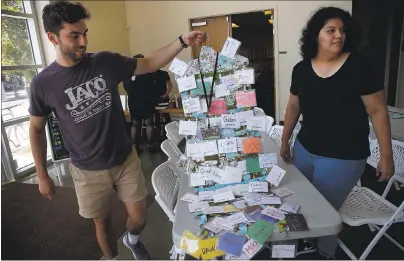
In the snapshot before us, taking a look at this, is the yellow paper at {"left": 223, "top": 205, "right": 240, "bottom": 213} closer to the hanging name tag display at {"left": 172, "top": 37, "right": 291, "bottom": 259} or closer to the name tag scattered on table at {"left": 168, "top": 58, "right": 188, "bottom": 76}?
the hanging name tag display at {"left": 172, "top": 37, "right": 291, "bottom": 259}

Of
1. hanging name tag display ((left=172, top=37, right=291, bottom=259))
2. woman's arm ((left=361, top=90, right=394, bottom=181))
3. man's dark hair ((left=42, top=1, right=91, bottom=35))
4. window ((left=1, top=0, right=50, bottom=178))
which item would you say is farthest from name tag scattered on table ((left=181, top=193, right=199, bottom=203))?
window ((left=1, top=0, right=50, bottom=178))

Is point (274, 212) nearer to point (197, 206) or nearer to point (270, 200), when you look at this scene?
point (270, 200)

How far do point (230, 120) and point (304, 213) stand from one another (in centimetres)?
50

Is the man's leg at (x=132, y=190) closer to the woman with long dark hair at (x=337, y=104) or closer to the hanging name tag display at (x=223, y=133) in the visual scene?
the hanging name tag display at (x=223, y=133)

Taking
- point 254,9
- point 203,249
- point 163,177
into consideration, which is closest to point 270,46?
point 254,9

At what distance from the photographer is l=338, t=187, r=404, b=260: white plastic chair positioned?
1.46m

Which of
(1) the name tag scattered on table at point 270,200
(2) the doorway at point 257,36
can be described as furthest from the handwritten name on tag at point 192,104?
(2) the doorway at point 257,36

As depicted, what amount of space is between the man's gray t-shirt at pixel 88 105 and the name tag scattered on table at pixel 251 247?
0.91 meters

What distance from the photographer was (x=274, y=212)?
112 centimetres

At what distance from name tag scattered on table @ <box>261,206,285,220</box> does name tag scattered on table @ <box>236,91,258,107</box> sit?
1.51 feet

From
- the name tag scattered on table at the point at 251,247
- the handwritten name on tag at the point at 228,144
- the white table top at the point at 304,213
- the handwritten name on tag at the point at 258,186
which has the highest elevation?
the handwritten name on tag at the point at 228,144

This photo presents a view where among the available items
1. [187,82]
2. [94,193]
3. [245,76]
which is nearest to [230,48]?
[245,76]

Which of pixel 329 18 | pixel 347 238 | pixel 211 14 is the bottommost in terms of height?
pixel 347 238

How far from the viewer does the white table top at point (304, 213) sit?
1.03 meters
